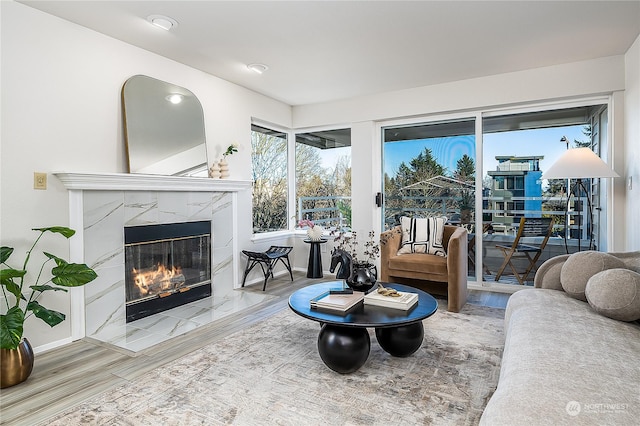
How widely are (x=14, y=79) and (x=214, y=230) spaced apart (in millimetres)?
2221

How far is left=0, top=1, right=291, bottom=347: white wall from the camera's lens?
8.36 feet

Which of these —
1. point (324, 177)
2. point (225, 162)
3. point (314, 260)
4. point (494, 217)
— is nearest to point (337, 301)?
point (225, 162)

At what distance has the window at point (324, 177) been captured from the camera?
5395 mm

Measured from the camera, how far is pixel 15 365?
86.0 inches

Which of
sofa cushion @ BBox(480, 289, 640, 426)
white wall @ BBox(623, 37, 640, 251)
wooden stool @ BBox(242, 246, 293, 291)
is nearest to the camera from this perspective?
sofa cushion @ BBox(480, 289, 640, 426)

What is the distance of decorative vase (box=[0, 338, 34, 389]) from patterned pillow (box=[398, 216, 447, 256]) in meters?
3.31

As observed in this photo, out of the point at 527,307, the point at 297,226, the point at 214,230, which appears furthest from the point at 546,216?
the point at 214,230

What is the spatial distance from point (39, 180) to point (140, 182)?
736 mm

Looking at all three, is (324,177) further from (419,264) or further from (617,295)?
(617,295)

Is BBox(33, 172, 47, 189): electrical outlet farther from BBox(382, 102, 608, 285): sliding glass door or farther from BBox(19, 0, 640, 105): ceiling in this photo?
BBox(382, 102, 608, 285): sliding glass door

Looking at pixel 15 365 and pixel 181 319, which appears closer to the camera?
pixel 15 365

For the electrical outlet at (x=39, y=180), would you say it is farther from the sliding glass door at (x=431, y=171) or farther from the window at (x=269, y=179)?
the sliding glass door at (x=431, y=171)

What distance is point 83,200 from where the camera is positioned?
2961 mm

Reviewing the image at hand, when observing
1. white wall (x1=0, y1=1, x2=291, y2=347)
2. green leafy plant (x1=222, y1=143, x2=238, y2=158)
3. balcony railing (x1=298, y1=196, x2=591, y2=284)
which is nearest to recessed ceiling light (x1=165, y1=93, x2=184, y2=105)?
white wall (x1=0, y1=1, x2=291, y2=347)
